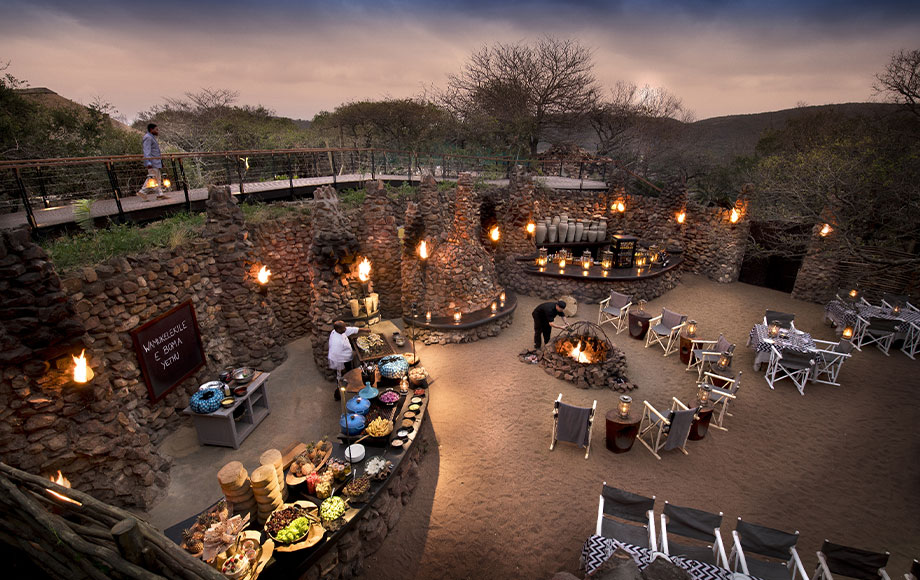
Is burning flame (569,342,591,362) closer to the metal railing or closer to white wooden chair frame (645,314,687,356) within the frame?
white wooden chair frame (645,314,687,356)

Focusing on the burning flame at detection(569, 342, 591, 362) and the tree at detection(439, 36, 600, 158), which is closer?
the burning flame at detection(569, 342, 591, 362)

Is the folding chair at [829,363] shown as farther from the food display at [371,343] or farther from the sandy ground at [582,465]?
the food display at [371,343]

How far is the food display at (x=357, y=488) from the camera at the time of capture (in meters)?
4.87

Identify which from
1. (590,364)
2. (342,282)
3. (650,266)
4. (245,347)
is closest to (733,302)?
(650,266)

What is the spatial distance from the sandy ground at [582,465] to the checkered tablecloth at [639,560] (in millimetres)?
1159

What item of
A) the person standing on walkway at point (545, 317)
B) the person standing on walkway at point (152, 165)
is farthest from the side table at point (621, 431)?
the person standing on walkway at point (152, 165)

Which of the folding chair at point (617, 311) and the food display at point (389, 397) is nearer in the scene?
the food display at point (389, 397)

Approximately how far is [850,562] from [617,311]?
7.90 meters

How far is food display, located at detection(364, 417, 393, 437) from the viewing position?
18.9 ft

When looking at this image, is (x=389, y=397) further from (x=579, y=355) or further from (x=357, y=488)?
(x=579, y=355)

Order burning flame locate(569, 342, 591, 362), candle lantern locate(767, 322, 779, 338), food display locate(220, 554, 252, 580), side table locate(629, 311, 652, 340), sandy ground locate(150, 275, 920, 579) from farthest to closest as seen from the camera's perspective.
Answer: side table locate(629, 311, 652, 340) → candle lantern locate(767, 322, 779, 338) → burning flame locate(569, 342, 591, 362) → sandy ground locate(150, 275, 920, 579) → food display locate(220, 554, 252, 580)

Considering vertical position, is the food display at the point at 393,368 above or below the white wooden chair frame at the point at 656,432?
above

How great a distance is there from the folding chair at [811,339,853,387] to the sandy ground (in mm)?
313

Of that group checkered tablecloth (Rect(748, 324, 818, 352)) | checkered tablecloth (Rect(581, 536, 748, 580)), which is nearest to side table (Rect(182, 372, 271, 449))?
checkered tablecloth (Rect(581, 536, 748, 580))
